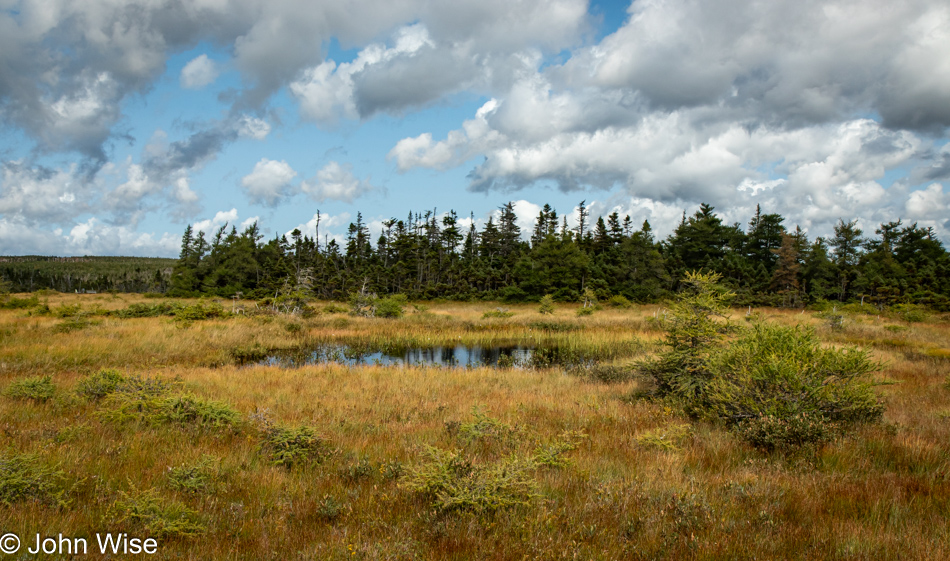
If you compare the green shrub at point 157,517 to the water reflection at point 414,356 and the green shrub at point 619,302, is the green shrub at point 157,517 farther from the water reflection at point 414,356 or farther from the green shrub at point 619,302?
the green shrub at point 619,302

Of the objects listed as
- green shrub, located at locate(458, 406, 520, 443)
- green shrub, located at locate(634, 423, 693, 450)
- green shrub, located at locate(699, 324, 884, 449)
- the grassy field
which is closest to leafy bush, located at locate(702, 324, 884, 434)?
green shrub, located at locate(699, 324, 884, 449)

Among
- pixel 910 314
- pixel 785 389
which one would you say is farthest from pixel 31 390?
pixel 910 314

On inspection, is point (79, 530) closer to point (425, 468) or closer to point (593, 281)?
point (425, 468)

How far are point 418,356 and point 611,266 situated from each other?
42784 mm

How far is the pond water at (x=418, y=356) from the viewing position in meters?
18.2

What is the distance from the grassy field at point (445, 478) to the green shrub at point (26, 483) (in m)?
0.02

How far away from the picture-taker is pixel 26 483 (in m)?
3.97

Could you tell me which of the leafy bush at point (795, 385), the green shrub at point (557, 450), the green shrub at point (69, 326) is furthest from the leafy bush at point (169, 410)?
the green shrub at point (69, 326)

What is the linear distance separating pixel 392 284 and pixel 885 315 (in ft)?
179

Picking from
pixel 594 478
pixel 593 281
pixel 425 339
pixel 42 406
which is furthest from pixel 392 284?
pixel 594 478

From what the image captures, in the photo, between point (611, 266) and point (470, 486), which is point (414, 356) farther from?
point (611, 266)

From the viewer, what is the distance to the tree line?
165ft

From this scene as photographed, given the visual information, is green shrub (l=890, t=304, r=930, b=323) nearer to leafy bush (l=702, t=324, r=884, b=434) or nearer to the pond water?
the pond water

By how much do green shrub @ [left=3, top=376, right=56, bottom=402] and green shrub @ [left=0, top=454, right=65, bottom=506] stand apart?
505cm
